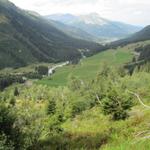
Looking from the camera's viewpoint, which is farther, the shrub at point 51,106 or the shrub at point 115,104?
the shrub at point 51,106

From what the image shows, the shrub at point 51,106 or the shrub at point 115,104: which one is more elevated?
the shrub at point 115,104

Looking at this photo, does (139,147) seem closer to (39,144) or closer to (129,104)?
(39,144)

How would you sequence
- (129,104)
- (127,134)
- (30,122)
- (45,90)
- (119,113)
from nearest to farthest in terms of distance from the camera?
(127,134), (30,122), (119,113), (129,104), (45,90)

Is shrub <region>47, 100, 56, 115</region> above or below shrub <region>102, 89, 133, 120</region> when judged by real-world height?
below

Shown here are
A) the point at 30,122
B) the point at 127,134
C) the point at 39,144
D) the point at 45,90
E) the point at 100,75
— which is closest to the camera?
the point at 127,134

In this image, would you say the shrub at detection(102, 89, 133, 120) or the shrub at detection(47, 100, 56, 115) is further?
the shrub at detection(47, 100, 56, 115)

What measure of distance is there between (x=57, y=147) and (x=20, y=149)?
6.24ft

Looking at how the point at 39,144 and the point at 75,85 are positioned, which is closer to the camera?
the point at 39,144

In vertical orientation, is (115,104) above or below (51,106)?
above

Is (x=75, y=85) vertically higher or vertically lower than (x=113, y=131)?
lower

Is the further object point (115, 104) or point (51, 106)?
point (51, 106)

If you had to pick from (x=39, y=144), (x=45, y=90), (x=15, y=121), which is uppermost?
(x=15, y=121)

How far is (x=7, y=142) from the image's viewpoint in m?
18.4

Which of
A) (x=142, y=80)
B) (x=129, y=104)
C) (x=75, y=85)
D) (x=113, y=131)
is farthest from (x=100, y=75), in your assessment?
(x=113, y=131)
